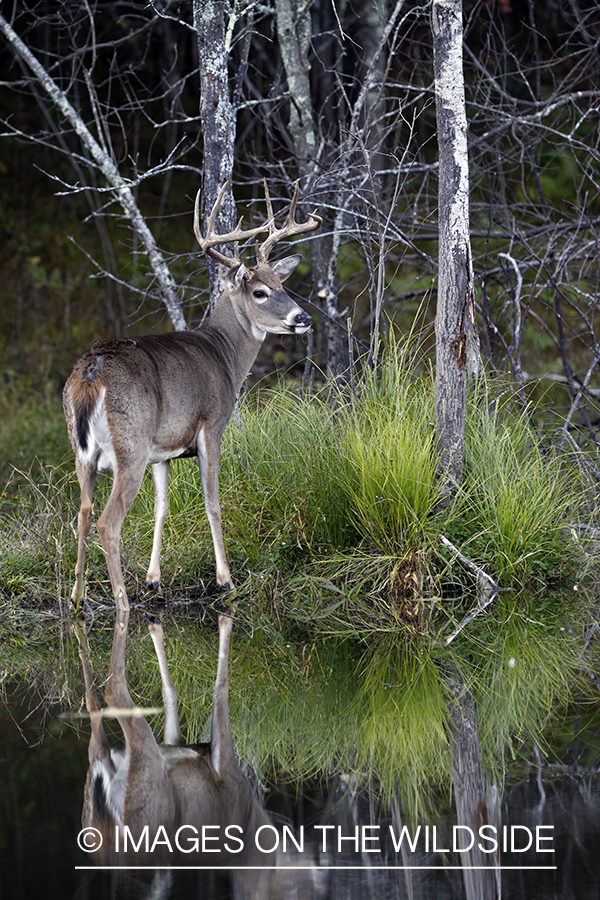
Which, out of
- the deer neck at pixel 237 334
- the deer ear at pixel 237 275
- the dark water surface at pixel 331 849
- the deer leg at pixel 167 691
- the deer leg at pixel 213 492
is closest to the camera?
the dark water surface at pixel 331 849

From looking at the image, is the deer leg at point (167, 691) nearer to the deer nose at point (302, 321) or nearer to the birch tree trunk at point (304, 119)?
the deer nose at point (302, 321)

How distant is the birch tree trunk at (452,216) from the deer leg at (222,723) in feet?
5.80

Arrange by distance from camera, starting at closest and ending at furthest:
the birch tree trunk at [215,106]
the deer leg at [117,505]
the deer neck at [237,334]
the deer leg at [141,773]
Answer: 1. the deer leg at [141,773]
2. the deer leg at [117,505]
3. the deer neck at [237,334]
4. the birch tree trunk at [215,106]

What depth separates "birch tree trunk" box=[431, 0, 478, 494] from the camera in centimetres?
611

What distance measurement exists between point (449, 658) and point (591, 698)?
806mm

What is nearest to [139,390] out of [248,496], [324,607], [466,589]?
[248,496]

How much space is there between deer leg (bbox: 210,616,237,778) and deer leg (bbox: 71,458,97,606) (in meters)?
0.99

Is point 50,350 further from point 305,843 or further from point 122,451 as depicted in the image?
point 305,843

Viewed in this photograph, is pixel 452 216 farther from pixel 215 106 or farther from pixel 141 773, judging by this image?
pixel 141 773

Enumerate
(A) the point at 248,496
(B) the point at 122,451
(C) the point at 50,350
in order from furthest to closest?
1. (C) the point at 50,350
2. (A) the point at 248,496
3. (B) the point at 122,451

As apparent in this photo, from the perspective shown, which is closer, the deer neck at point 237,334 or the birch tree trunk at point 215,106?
the deer neck at point 237,334

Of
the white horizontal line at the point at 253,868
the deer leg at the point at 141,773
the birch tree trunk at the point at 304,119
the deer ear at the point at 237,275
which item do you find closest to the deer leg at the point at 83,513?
the deer leg at the point at 141,773

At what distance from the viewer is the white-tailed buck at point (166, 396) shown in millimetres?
5758

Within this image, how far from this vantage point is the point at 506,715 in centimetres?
431
